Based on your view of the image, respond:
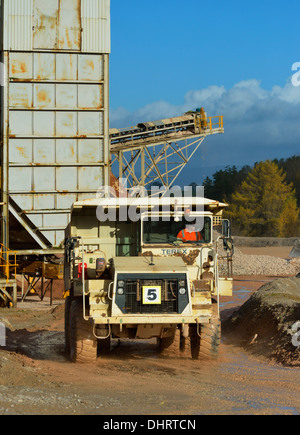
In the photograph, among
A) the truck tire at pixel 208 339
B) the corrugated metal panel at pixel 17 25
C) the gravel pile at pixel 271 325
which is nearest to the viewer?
the truck tire at pixel 208 339

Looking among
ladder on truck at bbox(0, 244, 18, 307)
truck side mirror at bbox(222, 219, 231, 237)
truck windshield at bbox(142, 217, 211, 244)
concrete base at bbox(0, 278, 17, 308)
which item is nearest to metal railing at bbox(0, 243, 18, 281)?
ladder on truck at bbox(0, 244, 18, 307)

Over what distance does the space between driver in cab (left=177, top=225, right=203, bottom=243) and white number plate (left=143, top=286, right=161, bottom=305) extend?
172 cm

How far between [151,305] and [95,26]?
16.6 metres

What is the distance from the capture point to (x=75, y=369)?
39.5 feet

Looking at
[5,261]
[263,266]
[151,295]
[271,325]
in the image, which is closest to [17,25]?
[5,261]

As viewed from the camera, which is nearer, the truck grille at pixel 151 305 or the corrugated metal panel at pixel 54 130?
the truck grille at pixel 151 305

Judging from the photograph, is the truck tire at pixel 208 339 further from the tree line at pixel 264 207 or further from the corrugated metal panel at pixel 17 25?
the tree line at pixel 264 207

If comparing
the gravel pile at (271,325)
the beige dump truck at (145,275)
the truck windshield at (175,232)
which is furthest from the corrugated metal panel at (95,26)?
the truck windshield at (175,232)

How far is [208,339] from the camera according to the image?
1291cm

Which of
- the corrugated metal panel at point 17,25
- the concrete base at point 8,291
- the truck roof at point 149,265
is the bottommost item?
the concrete base at point 8,291

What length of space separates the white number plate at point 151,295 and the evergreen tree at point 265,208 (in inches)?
2553

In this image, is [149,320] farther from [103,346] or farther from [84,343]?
[103,346]

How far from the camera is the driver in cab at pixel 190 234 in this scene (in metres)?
13.8
